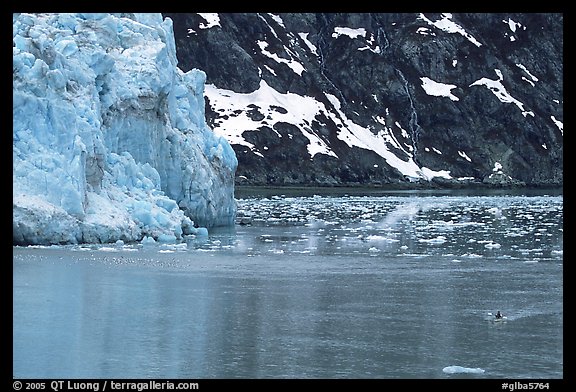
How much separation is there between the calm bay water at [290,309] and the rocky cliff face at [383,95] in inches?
2657

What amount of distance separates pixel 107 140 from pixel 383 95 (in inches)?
3299

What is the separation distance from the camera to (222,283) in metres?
19.5

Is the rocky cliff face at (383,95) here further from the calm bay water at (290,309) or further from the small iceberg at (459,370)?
the small iceberg at (459,370)

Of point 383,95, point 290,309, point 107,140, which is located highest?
point 383,95

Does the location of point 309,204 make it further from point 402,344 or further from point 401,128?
point 401,128

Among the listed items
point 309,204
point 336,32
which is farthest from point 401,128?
point 309,204

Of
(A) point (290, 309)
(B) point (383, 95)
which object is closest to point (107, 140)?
(A) point (290, 309)

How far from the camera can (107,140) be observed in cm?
3008

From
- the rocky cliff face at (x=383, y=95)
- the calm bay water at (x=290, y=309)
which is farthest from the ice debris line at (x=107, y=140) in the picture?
the rocky cliff face at (x=383, y=95)

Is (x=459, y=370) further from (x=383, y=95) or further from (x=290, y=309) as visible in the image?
(x=383, y=95)

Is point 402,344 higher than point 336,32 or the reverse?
the reverse

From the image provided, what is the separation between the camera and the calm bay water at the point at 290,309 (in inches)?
480

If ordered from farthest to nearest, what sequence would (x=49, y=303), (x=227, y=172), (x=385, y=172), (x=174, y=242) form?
(x=385, y=172), (x=227, y=172), (x=174, y=242), (x=49, y=303)

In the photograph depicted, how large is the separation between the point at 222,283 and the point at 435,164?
85.3 metres
